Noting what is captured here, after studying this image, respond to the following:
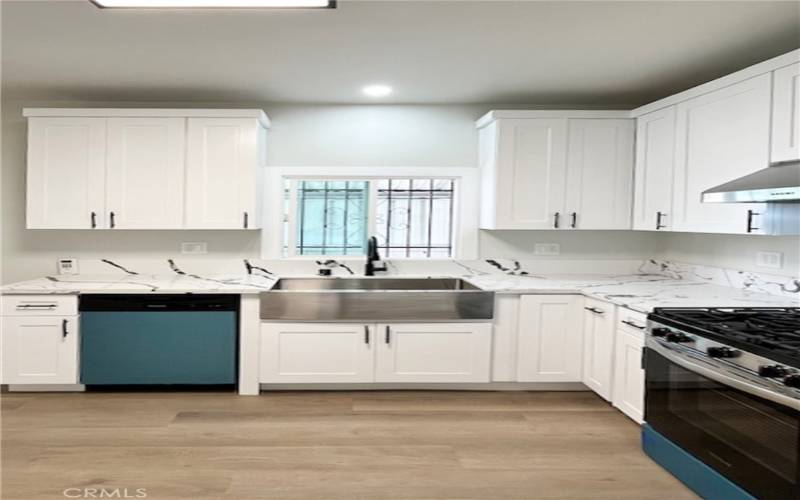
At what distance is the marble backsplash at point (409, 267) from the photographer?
3965mm

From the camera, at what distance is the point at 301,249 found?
164 inches

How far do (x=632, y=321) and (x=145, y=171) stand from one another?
11.3ft

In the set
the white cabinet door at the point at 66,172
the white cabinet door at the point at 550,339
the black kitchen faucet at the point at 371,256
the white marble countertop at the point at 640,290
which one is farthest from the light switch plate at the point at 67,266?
the white cabinet door at the point at 550,339

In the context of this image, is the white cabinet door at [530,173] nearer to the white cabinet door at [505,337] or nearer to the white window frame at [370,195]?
the white window frame at [370,195]

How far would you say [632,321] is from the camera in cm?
284

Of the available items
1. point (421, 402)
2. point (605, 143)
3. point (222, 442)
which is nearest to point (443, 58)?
point (605, 143)

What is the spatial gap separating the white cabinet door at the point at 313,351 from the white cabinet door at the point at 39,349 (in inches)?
49.8

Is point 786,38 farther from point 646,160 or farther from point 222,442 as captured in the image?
point 222,442

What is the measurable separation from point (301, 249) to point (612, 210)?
2.50 metres

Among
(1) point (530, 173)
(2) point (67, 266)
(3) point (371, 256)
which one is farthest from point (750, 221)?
(2) point (67, 266)

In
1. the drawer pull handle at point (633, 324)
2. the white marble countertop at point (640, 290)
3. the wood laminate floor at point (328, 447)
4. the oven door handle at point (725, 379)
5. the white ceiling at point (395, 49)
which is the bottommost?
the wood laminate floor at point (328, 447)

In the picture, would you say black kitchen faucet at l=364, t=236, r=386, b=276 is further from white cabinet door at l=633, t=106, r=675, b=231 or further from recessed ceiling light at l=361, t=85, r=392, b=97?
white cabinet door at l=633, t=106, r=675, b=231

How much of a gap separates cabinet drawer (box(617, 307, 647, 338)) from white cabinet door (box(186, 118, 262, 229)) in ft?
8.55

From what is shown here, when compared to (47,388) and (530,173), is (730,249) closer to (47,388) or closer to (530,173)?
(530,173)
